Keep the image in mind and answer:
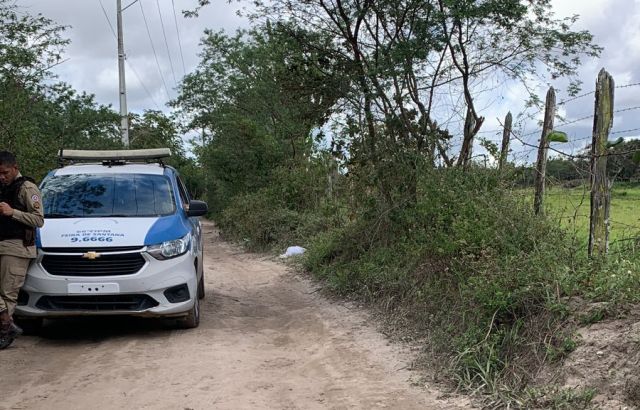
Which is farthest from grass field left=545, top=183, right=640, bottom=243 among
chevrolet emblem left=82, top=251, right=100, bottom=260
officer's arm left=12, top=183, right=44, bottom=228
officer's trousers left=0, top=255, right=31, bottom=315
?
officer's trousers left=0, top=255, right=31, bottom=315

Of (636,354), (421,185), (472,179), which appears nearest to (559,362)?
(636,354)

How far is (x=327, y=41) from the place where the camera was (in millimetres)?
9648

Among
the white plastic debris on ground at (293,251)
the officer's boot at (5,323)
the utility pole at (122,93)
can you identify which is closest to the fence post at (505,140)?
the officer's boot at (5,323)

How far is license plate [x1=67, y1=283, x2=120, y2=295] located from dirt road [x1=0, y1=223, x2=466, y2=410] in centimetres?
60

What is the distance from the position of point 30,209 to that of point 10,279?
0.73m

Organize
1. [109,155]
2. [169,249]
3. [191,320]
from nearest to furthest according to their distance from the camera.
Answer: [169,249], [191,320], [109,155]

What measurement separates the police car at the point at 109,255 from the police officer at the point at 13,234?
192 millimetres

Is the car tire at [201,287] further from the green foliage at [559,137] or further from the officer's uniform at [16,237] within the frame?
the green foliage at [559,137]

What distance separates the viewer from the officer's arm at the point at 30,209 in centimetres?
607

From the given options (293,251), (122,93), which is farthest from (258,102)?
(293,251)

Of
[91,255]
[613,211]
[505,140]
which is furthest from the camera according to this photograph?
[505,140]

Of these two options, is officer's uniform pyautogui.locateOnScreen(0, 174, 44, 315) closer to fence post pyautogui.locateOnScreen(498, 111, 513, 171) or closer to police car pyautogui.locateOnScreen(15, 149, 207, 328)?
police car pyautogui.locateOnScreen(15, 149, 207, 328)

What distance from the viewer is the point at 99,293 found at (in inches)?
246

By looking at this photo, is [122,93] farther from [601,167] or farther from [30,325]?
[601,167]
